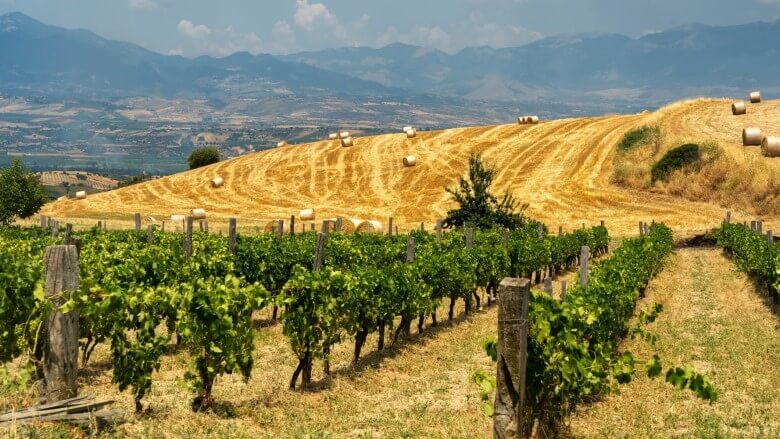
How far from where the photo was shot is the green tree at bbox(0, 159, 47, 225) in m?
42.6

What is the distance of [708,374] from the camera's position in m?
12.5

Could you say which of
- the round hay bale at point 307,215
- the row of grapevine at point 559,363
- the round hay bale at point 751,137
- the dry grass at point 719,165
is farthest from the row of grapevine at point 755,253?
the round hay bale at point 307,215

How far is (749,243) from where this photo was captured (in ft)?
88.7

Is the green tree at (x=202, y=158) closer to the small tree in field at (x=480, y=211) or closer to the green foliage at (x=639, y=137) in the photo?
the green foliage at (x=639, y=137)

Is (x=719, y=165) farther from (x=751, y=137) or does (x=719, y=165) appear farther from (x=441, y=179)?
Result: (x=441, y=179)

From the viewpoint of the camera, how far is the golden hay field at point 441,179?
162ft

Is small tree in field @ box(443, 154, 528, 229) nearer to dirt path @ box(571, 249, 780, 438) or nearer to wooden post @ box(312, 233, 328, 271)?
dirt path @ box(571, 249, 780, 438)

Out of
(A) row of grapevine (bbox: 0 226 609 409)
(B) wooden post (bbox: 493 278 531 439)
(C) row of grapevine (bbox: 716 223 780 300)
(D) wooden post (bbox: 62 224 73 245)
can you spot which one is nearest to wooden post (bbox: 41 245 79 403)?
(A) row of grapevine (bbox: 0 226 609 409)

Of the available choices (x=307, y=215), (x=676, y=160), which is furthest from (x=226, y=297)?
(x=676, y=160)

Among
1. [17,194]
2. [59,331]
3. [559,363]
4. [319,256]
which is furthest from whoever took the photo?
[17,194]

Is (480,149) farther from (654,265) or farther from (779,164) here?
(654,265)

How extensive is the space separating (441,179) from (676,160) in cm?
1855

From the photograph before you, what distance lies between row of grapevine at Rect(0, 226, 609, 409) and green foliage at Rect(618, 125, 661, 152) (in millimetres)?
39549

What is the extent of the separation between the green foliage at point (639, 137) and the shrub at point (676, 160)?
5.74 metres
